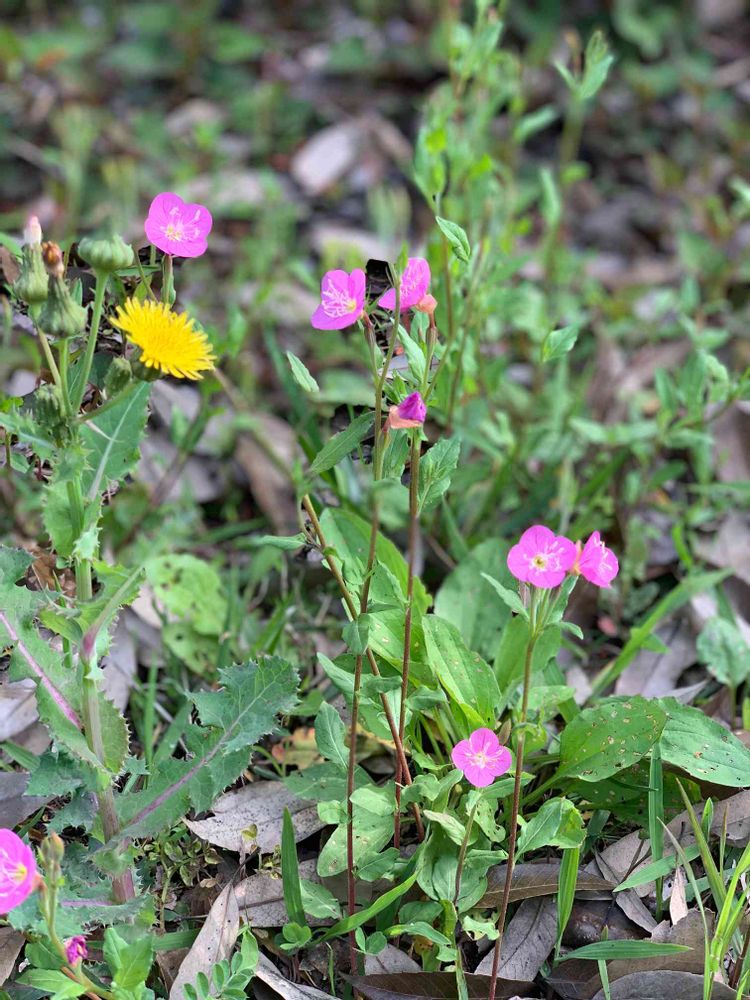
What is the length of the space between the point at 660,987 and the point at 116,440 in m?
1.23

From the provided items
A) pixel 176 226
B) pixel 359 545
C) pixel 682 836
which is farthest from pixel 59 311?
pixel 682 836

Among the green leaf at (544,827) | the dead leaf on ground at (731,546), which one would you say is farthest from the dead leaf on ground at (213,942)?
the dead leaf on ground at (731,546)

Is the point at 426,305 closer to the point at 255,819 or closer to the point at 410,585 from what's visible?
the point at 410,585

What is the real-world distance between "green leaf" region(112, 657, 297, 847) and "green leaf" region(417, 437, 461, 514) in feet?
1.33

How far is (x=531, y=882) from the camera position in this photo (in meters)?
1.72

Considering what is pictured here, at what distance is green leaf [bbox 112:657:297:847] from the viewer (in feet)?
5.31

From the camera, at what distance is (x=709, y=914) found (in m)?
1.70

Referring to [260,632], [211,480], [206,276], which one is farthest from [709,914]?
[206,276]

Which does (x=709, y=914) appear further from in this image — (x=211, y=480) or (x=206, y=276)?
(x=206, y=276)

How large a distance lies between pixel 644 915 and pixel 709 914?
0.35 ft

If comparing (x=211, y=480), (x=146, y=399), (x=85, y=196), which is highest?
(x=146, y=399)

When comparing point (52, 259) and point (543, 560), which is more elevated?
point (52, 259)

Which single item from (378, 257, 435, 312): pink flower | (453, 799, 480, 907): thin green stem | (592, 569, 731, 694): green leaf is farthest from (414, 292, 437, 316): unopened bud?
(592, 569, 731, 694): green leaf

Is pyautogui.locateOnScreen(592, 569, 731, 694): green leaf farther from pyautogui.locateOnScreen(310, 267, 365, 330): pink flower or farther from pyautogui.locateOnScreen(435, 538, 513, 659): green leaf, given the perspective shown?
pyautogui.locateOnScreen(310, 267, 365, 330): pink flower
